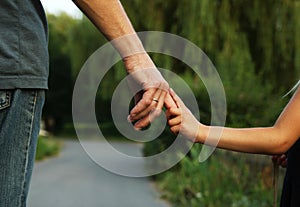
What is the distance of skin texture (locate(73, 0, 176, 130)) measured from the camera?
2.04 m

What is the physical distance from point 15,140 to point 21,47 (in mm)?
268

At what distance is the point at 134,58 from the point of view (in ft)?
7.18

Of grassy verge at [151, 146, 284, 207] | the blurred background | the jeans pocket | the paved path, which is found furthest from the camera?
the paved path

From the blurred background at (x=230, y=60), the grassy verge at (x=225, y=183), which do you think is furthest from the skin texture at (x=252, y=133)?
the blurred background at (x=230, y=60)

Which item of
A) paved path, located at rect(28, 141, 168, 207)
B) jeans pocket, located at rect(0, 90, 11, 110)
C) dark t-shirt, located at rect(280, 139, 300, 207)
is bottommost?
paved path, located at rect(28, 141, 168, 207)

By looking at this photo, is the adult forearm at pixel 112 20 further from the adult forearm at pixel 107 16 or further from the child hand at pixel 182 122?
the child hand at pixel 182 122

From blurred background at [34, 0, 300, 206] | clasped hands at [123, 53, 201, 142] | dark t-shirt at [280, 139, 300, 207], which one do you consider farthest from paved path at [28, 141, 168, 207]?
clasped hands at [123, 53, 201, 142]

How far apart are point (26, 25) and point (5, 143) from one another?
13.6 inches

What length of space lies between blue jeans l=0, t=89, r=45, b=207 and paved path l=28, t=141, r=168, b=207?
23.4 feet

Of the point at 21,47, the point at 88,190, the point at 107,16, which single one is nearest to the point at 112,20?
the point at 107,16

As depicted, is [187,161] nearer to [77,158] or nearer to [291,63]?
[291,63]

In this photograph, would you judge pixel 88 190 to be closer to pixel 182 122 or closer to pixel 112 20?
pixel 182 122

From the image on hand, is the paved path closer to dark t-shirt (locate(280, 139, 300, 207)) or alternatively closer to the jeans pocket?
dark t-shirt (locate(280, 139, 300, 207))

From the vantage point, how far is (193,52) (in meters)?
9.78
